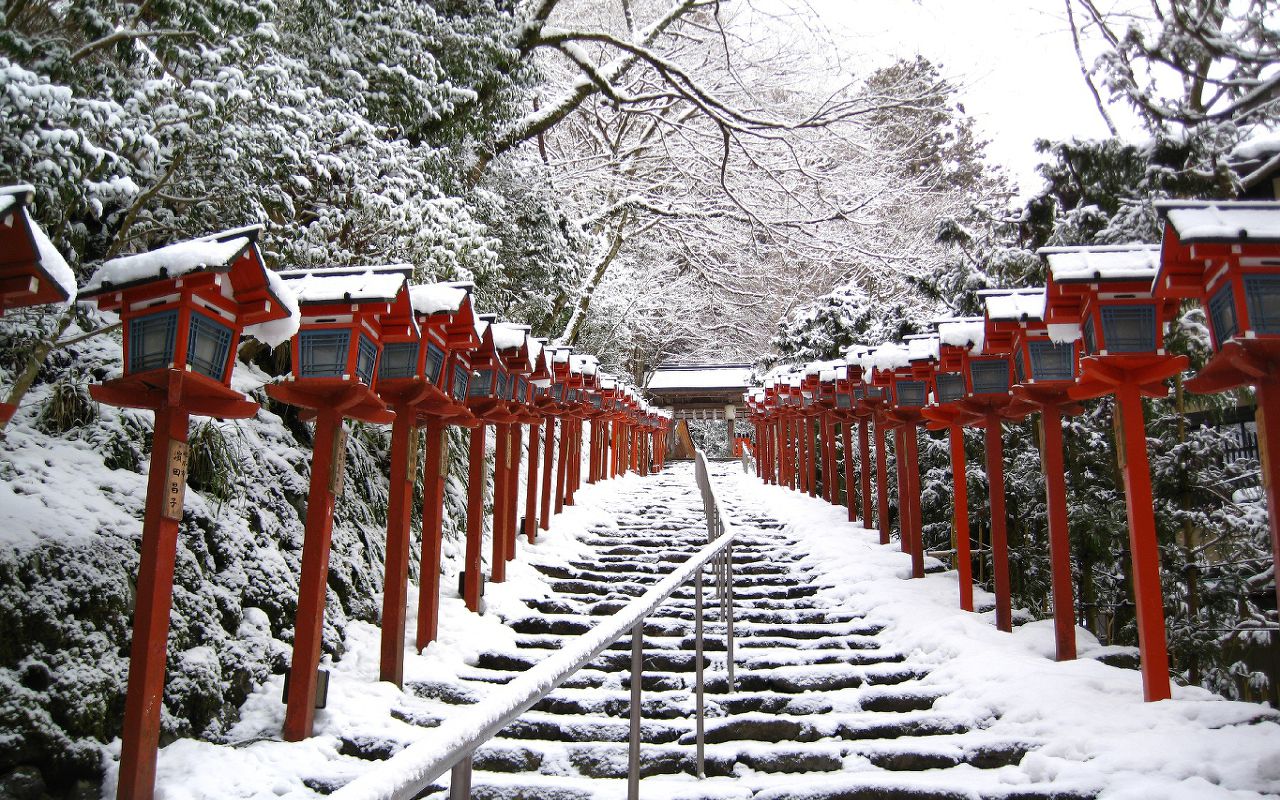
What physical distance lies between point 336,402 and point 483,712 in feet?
12.6

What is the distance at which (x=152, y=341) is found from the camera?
12.6ft

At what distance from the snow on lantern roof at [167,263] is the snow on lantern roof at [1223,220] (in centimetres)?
480

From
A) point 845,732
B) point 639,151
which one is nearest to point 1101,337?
point 845,732

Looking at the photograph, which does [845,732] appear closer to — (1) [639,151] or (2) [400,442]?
(2) [400,442]

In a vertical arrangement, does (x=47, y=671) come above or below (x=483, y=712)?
below

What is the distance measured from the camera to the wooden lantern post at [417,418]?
18.8ft

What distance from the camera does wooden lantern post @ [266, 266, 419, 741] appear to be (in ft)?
15.6

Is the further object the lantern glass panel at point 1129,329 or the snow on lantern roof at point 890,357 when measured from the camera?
the snow on lantern roof at point 890,357

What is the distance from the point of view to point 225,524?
18.6 feet

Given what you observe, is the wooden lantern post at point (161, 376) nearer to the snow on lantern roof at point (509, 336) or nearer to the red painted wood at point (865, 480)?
the snow on lantern roof at point (509, 336)

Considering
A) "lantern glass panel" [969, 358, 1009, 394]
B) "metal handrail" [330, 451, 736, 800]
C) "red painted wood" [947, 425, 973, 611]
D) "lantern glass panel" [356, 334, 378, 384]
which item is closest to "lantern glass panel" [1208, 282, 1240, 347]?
"lantern glass panel" [969, 358, 1009, 394]

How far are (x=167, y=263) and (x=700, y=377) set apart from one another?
111ft

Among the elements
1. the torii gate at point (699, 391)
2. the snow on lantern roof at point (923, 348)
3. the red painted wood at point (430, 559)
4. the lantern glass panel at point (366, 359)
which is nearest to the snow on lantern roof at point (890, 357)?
the snow on lantern roof at point (923, 348)

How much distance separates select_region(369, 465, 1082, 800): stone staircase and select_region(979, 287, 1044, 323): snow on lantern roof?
2833mm
